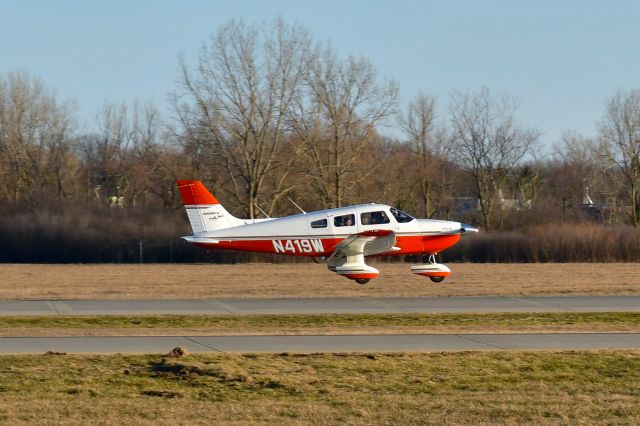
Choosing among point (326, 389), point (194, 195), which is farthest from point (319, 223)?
point (326, 389)

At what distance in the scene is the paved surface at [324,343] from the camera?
1609 cm

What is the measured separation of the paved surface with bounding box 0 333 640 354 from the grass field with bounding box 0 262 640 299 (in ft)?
33.6

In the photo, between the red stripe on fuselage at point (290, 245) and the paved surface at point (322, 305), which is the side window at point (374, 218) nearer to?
the red stripe on fuselage at point (290, 245)

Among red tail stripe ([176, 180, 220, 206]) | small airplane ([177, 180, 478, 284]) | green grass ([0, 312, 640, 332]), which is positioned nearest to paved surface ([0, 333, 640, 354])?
green grass ([0, 312, 640, 332])

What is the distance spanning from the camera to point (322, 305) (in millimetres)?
24953

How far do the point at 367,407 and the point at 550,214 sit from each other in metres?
51.4

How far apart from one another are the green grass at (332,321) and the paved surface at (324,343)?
1.84m

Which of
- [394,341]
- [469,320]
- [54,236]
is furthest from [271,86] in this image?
[394,341]

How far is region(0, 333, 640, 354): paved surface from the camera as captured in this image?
16.1 m

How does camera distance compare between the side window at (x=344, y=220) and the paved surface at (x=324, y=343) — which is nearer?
the paved surface at (x=324, y=343)

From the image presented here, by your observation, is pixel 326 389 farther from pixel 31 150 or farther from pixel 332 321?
pixel 31 150

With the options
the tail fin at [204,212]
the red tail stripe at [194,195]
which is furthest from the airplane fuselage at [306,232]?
the red tail stripe at [194,195]

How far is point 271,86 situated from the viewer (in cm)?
5506

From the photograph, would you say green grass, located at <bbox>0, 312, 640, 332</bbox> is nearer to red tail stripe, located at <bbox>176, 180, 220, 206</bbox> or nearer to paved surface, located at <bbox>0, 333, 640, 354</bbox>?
paved surface, located at <bbox>0, 333, 640, 354</bbox>
